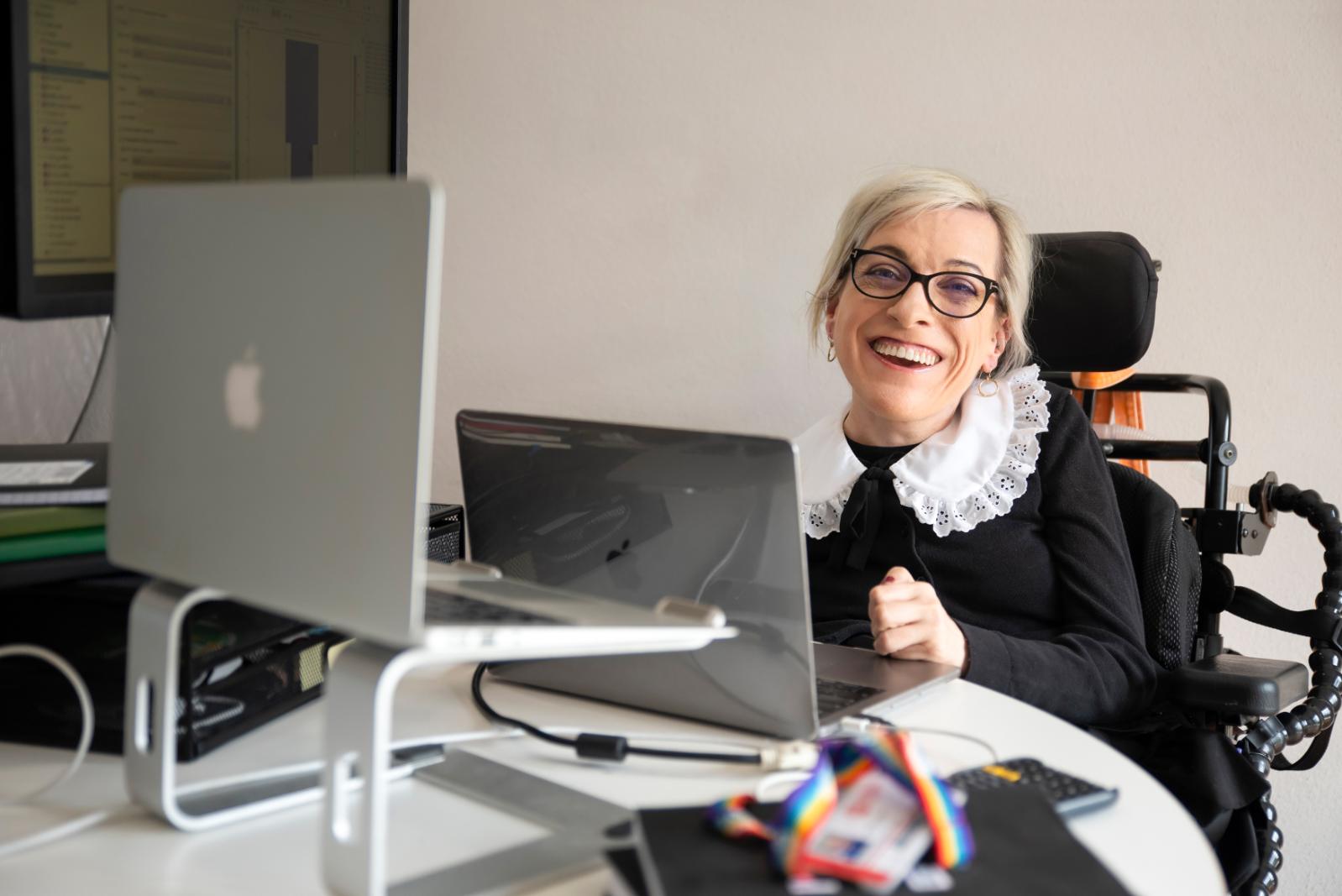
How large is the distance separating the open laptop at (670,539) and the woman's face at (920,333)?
0.60 meters

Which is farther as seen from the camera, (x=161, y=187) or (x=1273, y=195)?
(x=1273, y=195)

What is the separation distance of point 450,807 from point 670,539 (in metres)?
0.24

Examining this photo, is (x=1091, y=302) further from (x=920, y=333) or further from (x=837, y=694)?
(x=837, y=694)

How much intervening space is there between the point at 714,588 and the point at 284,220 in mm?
407

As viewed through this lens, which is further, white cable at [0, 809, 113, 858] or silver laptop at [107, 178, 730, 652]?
white cable at [0, 809, 113, 858]

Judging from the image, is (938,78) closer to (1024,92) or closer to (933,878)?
(1024,92)

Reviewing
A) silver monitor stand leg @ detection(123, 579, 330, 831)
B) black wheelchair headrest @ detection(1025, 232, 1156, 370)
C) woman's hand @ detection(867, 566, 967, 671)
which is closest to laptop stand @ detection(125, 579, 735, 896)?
silver monitor stand leg @ detection(123, 579, 330, 831)

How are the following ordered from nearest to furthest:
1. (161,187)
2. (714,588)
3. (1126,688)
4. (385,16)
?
(161,187) → (714,588) → (385,16) → (1126,688)

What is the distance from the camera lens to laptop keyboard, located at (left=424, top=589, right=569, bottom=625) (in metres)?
0.68

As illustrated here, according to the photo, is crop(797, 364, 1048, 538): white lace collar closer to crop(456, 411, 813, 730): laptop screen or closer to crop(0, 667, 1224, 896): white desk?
→ crop(0, 667, 1224, 896): white desk

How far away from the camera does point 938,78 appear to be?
2.19 meters

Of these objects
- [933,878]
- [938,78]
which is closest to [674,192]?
[938,78]

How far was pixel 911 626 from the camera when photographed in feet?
3.78

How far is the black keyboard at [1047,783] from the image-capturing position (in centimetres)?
80
